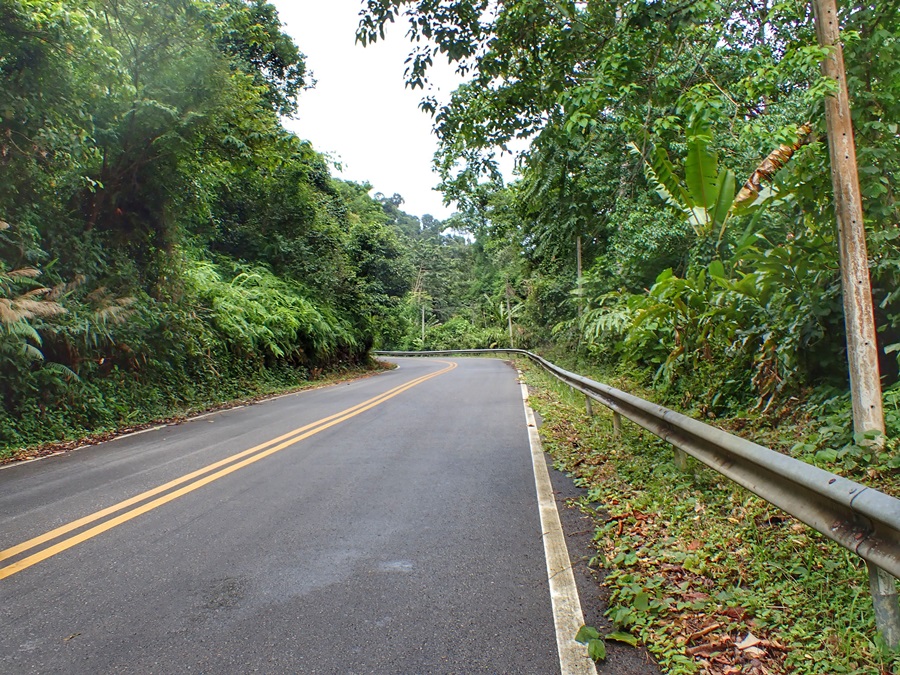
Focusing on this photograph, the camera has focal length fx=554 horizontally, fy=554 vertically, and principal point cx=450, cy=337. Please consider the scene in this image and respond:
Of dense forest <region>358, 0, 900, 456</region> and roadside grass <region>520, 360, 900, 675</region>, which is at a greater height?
dense forest <region>358, 0, 900, 456</region>

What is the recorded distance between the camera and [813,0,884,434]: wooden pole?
412 centimetres

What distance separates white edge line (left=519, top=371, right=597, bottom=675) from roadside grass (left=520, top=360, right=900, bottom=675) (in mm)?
208

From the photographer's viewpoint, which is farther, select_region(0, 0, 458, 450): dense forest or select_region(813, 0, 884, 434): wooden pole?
select_region(0, 0, 458, 450): dense forest

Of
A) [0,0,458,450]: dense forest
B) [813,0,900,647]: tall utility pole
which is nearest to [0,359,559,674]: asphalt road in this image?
[813,0,900,647]: tall utility pole

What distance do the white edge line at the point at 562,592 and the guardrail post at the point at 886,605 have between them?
113 cm

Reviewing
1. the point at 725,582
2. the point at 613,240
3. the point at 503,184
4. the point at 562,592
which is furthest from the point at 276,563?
the point at 613,240

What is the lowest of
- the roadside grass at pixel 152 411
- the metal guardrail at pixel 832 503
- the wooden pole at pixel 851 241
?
the roadside grass at pixel 152 411

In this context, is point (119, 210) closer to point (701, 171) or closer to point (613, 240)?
point (701, 171)

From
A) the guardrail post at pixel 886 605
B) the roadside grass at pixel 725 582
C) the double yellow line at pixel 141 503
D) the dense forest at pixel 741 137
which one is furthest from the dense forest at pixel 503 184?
the double yellow line at pixel 141 503

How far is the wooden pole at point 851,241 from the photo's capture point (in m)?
4.12

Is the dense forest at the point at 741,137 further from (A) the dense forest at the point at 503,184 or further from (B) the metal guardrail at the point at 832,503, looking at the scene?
(B) the metal guardrail at the point at 832,503

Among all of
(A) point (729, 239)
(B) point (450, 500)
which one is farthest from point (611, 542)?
(A) point (729, 239)

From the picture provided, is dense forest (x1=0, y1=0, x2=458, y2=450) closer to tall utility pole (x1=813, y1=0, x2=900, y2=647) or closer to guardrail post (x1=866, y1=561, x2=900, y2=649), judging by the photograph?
guardrail post (x1=866, y1=561, x2=900, y2=649)

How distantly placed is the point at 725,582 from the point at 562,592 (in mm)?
890
